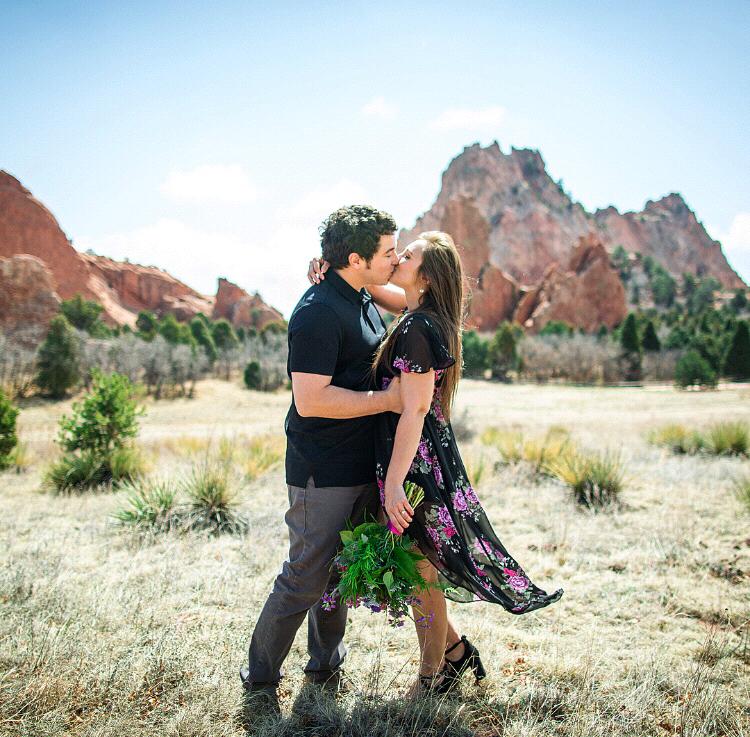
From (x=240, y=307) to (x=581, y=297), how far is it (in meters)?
58.1

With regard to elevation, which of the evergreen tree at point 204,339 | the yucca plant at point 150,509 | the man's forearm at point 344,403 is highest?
the evergreen tree at point 204,339

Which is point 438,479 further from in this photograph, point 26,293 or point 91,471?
point 26,293

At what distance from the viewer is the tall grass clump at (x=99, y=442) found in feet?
24.4

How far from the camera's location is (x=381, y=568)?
92.2 inches

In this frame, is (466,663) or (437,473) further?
(466,663)

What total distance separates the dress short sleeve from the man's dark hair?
16.4 inches

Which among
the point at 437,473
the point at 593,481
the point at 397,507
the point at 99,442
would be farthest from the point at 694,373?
the point at 397,507

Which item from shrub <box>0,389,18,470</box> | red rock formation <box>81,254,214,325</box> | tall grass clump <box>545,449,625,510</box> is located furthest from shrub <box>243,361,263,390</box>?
red rock formation <box>81,254,214,325</box>

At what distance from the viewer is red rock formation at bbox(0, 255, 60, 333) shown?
51.5 m

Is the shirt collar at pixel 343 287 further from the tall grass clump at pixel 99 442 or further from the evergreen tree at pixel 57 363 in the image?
the evergreen tree at pixel 57 363

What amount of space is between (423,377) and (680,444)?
10.1m

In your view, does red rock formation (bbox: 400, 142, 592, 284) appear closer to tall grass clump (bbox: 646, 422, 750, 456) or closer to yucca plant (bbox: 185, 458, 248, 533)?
tall grass clump (bbox: 646, 422, 750, 456)

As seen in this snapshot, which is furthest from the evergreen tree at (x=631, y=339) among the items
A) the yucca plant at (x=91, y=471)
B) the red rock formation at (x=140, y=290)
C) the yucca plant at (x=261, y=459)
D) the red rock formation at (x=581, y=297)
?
the red rock formation at (x=140, y=290)

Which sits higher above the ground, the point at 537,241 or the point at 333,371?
the point at 537,241
